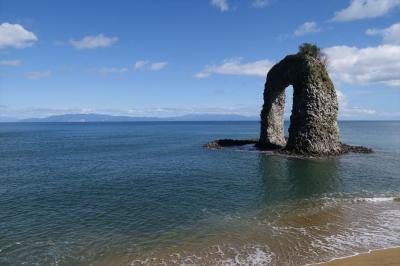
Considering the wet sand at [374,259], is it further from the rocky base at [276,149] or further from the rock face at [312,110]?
the rock face at [312,110]

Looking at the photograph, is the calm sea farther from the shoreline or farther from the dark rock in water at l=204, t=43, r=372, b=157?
the dark rock in water at l=204, t=43, r=372, b=157

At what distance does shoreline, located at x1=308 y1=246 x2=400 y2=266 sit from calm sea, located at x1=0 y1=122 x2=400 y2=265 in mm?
559

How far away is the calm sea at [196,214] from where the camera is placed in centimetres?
1892

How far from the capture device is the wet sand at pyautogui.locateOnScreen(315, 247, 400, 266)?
56.0ft

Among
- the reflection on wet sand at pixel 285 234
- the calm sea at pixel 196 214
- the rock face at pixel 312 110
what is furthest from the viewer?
the rock face at pixel 312 110

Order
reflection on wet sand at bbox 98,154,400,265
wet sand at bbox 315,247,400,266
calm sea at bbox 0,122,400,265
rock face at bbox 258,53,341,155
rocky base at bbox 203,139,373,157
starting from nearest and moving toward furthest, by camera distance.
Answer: wet sand at bbox 315,247,400,266, reflection on wet sand at bbox 98,154,400,265, calm sea at bbox 0,122,400,265, rock face at bbox 258,53,341,155, rocky base at bbox 203,139,373,157

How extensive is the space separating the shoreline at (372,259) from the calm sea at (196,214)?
0.56m

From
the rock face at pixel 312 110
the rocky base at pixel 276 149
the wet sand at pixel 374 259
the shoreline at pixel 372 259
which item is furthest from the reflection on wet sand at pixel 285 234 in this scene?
the rocky base at pixel 276 149

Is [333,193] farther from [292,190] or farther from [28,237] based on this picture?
[28,237]

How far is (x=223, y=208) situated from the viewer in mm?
26922

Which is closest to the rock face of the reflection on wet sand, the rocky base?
the rocky base

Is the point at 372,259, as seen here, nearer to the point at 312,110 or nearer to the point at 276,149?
the point at 312,110

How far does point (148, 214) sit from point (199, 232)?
16.4ft

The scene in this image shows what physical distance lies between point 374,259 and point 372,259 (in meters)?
0.09
